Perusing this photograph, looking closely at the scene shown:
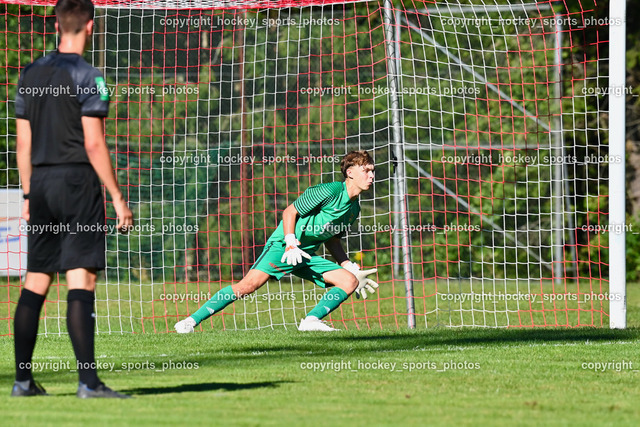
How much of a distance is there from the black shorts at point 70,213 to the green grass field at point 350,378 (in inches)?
28.1

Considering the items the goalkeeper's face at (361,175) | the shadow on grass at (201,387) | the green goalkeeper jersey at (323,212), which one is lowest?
the shadow on grass at (201,387)

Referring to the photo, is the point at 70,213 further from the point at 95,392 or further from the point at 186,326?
the point at 186,326

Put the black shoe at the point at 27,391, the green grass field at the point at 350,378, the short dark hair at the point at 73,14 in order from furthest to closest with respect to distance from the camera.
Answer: the black shoe at the point at 27,391
the short dark hair at the point at 73,14
the green grass field at the point at 350,378

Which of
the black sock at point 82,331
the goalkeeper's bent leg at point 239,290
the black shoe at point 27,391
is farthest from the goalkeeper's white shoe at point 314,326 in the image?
the black sock at point 82,331

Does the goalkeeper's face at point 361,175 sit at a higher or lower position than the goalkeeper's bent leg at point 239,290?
higher

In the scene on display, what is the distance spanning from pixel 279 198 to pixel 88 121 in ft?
51.3

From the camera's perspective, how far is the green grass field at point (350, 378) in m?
4.83

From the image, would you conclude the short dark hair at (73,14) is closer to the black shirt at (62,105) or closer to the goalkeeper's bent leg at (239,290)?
the black shirt at (62,105)

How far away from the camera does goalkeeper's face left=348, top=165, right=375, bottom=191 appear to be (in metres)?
8.87

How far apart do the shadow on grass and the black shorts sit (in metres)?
0.82

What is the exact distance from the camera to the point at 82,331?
16.8ft

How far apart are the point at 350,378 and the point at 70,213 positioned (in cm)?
202

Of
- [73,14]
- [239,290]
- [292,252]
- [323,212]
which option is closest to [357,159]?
[323,212]

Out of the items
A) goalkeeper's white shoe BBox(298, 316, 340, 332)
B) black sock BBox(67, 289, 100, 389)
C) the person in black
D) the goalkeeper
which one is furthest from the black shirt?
goalkeeper's white shoe BBox(298, 316, 340, 332)
